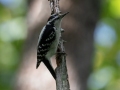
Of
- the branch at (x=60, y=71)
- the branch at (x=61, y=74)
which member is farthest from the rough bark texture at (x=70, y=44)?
the branch at (x=61, y=74)

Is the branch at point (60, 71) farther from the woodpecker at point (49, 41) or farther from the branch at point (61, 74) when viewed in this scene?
the woodpecker at point (49, 41)

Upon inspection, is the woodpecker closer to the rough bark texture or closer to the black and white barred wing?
the black and white barred wing

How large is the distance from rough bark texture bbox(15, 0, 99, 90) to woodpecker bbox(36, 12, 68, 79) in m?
0.65

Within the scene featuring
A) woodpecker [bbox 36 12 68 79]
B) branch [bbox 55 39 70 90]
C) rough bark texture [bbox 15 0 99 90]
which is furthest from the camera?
rough bark texture [bbox 15 0 99 90]

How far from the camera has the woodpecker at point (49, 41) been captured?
4.79 meters

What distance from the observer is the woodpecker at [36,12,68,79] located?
479 centimetres

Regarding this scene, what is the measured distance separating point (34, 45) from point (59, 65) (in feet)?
6.10

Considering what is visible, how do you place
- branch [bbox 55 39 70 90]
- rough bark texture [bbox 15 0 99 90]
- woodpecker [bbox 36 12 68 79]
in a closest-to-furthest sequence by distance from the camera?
branch [bbox 55 39 70 90] < woodpecker [bbox 36 12 68 79] < rough bark texture [bbox 15 0 99 90]

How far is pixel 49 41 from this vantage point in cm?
504

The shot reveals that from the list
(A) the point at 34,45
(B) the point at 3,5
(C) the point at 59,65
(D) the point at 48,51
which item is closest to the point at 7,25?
(B) the point at 3,5

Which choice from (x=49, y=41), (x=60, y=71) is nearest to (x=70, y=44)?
(x=49, y=41)

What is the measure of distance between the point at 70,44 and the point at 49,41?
0.83 metres

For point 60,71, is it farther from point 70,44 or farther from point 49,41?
point 70,44

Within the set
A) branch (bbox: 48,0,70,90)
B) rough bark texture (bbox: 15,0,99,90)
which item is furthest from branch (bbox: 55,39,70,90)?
rough bark texture (bbox: 15,0,99,90)
